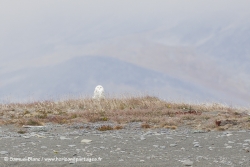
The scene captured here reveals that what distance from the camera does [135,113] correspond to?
26.2 metres

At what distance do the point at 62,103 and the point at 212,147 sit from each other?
22.0 metres

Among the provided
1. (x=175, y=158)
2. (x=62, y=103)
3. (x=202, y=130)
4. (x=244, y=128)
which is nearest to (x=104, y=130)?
(x=202, y=130)

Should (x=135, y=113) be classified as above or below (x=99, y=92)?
below

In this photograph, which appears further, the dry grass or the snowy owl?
the snowy owl

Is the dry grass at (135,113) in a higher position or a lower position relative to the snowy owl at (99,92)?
lower

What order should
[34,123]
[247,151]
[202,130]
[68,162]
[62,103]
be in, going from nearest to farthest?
[68,162]
[247,151]
[202,130]
[34,123]
[62,103]

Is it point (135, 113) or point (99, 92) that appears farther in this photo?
point (99, 92)

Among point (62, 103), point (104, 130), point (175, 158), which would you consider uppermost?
point (62, 103)

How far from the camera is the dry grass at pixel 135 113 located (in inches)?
825

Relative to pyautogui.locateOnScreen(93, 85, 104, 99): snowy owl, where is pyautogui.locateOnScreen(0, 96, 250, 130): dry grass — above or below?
below

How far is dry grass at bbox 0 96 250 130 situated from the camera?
21.0 m

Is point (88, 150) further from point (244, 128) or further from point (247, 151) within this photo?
point (244, 128)

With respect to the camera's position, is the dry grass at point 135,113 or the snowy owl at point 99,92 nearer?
the dry grass at point 135,113

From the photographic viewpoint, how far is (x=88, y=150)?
12883 millimetres
